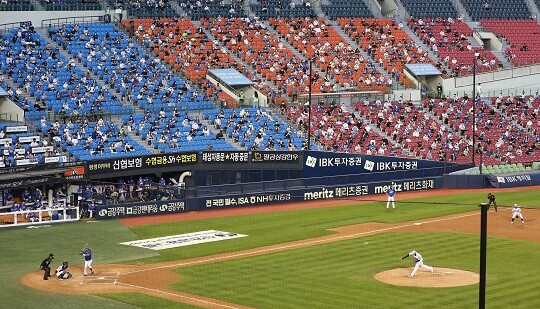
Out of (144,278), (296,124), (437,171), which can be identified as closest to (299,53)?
(296,124)

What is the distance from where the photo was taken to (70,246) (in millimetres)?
38688

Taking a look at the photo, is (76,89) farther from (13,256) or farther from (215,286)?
(215,286)

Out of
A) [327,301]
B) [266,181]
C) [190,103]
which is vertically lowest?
[327,301]

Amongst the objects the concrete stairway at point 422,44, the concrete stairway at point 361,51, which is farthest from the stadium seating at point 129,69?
the concrete stairway at point 422,44

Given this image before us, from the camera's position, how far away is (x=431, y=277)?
107 feet

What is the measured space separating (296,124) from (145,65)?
926 cm

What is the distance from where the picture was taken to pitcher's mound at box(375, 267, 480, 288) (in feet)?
104

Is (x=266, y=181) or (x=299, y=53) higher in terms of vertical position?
(x=299, y=53)

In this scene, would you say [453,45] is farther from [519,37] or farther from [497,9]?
[497,9]

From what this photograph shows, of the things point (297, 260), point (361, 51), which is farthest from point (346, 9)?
point (297, 260)

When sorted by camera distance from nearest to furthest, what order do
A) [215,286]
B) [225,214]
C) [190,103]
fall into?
[215,286], [225,214], [190,103]

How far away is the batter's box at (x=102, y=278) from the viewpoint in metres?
32.7

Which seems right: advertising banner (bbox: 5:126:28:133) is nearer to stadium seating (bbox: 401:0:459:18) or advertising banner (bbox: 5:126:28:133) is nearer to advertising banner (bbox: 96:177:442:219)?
advertising banner (bbox: 96:177:442:219)

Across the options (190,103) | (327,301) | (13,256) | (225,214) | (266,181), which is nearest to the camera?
(327,301)
